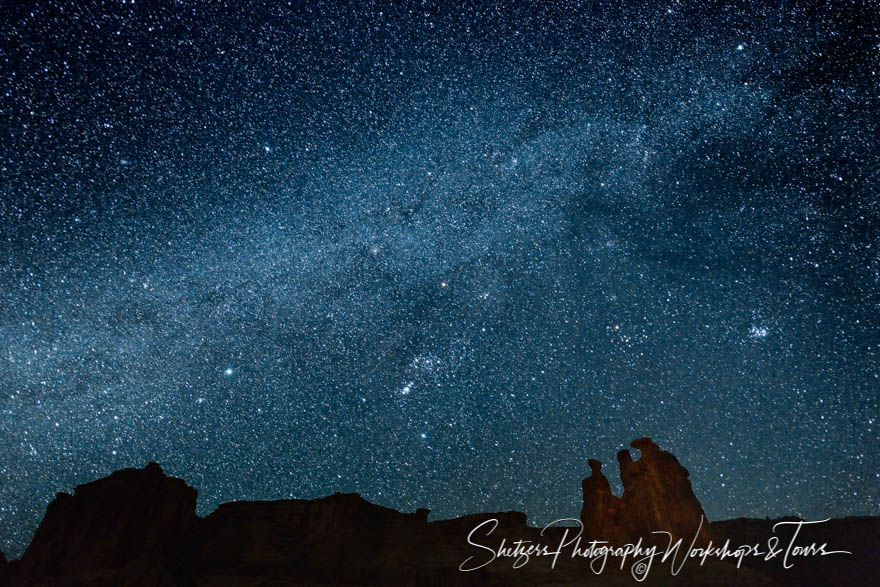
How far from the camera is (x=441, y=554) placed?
4522cm

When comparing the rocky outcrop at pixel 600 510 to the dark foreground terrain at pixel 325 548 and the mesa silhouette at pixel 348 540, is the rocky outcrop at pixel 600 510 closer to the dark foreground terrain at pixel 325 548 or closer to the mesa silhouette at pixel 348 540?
the mesa silhouette at pixel 348 540

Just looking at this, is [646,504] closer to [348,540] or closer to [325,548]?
[348,540]

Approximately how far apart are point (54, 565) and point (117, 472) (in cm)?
725

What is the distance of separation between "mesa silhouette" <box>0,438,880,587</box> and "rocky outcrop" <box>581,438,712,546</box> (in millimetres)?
86

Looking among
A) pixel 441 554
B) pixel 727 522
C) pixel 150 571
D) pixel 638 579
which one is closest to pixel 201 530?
pixel 150 571

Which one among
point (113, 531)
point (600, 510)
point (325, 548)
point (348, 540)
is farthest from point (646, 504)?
point (113, 531)

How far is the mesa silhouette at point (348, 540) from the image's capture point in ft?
113

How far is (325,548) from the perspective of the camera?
44.2 m

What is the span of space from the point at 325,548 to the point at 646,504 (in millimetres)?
28888

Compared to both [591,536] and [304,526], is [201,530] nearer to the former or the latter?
[304,526]

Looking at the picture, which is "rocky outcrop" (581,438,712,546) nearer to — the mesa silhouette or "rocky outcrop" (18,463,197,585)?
the mesa silhouette

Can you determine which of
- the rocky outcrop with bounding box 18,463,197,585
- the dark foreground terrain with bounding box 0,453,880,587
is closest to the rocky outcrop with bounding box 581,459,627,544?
the dark foreground terrain with bounding box 0,453,880,587

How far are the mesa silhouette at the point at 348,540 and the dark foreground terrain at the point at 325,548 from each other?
0.32 ft

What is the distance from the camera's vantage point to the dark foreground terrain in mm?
33562
